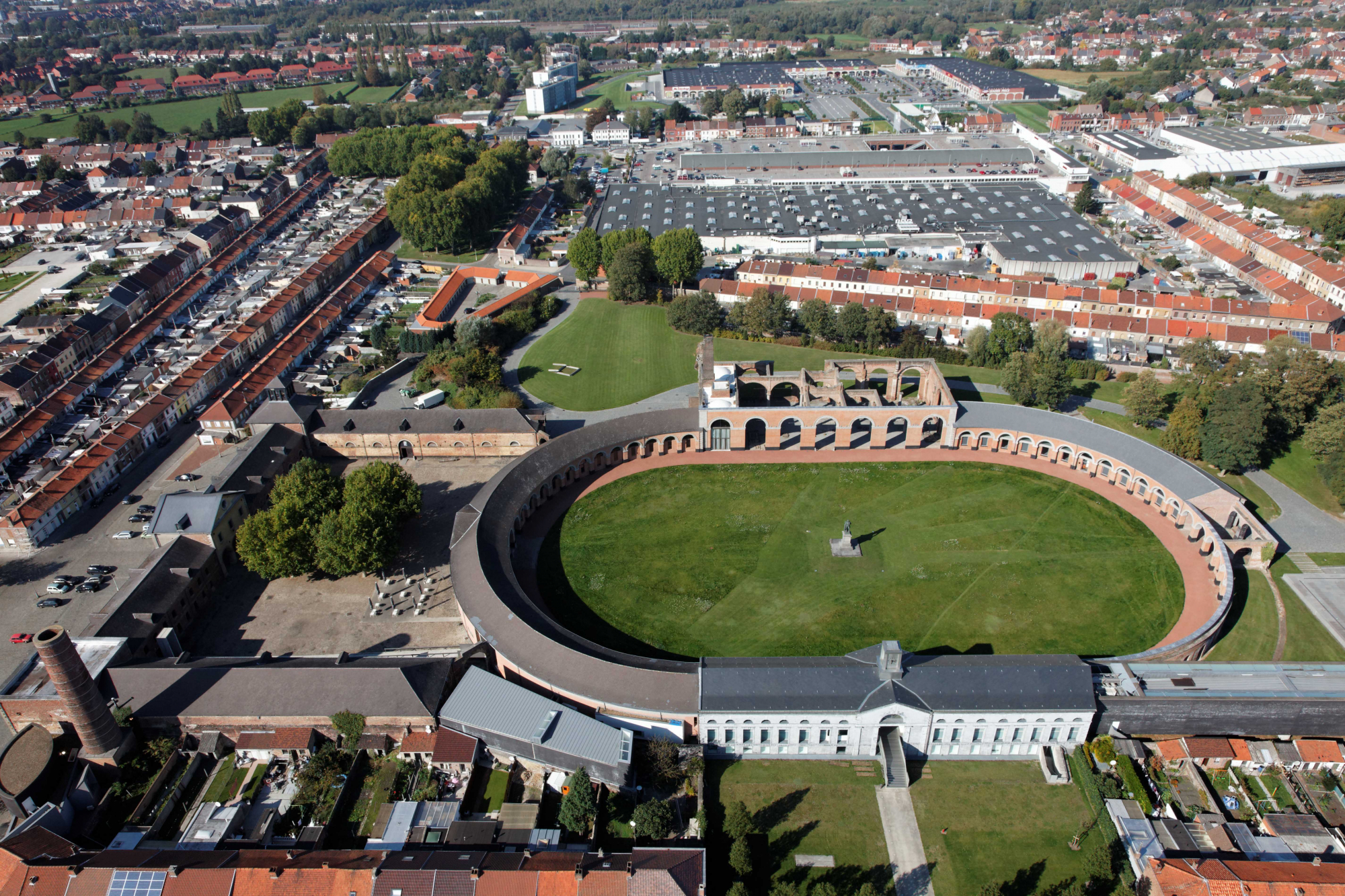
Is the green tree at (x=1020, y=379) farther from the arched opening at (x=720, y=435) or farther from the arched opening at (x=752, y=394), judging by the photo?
the arched opening at (x=720, y=435)

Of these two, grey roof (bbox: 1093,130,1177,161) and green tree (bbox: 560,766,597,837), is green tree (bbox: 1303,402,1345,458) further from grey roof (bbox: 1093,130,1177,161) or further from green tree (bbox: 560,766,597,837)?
grey roof (bbox: 1093,130,1177,161)

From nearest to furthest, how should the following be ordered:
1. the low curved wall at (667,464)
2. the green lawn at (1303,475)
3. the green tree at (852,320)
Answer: the low curved wall at (667,464), the green lawn at (1303,475), the green tree at (852,320)

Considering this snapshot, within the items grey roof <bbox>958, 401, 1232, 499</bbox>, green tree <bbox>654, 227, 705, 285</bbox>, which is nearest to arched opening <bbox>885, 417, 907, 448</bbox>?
grey roof <bbox>958, 401, 1232, 499</bbox>

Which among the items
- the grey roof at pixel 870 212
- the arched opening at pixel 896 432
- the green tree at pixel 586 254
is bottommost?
the arched opening at pixel 896 432

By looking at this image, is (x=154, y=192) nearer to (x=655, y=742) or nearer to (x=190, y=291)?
(x=190, y=291)

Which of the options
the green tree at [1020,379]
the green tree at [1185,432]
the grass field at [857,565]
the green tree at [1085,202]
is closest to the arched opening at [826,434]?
the grass field at [857,565]

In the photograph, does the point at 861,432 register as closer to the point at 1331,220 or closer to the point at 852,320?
the point at 852,320
